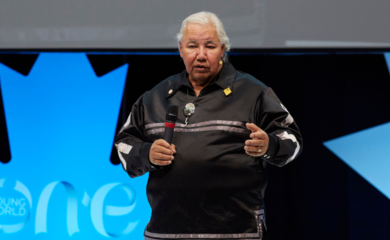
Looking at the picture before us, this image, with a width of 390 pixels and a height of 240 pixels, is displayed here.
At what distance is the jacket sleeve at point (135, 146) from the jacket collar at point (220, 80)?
159 millimetres

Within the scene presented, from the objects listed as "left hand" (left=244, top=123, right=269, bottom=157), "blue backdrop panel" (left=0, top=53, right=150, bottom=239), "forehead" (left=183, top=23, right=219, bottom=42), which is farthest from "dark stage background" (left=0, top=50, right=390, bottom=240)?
"left hand" (left=244, top=123, right=269, bottom=157)

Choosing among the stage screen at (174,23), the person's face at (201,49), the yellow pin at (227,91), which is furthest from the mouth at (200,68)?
the stage screen at (174,23)

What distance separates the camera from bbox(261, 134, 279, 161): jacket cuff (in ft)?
4.15

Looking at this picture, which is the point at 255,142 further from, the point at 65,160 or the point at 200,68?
the point at 65,160

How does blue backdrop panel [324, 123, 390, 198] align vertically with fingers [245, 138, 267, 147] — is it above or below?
above

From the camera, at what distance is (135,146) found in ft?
4.75

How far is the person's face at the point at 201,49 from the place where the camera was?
4.72ft

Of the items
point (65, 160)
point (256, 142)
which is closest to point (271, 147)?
point (256, 142)

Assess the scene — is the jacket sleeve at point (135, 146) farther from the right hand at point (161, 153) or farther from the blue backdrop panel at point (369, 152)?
the blue backdrop panel at point (369, 152)

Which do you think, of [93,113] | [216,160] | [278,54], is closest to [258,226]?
[216,160]

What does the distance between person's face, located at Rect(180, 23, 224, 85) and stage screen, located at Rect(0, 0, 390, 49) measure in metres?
1.11

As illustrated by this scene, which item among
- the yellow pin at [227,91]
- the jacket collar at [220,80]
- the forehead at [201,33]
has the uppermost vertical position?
the forehead at [201,33]

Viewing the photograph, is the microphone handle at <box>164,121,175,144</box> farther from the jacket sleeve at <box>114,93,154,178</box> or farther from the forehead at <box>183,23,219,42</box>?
the forehead at <box>183,23,219,42</box>

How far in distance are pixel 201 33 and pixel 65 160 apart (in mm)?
1854
